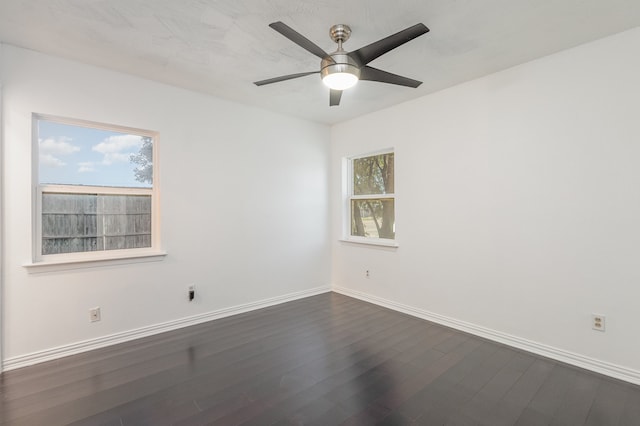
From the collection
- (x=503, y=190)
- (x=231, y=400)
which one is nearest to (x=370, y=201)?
A: (x=503, y=190)

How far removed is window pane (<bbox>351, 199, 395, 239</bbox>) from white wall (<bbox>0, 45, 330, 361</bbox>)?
448 millimetres

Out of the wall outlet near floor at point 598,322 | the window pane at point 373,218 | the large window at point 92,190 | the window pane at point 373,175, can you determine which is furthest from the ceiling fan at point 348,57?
the wall outlet near floor at point 598,322

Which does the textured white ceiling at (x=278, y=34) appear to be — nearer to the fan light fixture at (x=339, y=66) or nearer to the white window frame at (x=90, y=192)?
the fan light fixture at (x=339, y=66)

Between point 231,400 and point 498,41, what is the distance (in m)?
3.25

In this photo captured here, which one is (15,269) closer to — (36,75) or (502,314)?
(36,75)

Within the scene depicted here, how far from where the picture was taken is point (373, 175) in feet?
13.9

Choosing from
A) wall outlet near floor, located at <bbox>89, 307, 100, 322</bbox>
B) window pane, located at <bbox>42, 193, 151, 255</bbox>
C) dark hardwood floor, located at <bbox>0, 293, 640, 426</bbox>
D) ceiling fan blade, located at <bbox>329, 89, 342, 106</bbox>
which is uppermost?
ceiling fan blade, located at <bbox>329, 89, 342, 106</bbox>

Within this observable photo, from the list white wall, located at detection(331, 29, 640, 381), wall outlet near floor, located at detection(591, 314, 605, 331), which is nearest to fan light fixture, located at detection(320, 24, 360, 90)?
white wall, located at detection(331, 29, 640, 381)

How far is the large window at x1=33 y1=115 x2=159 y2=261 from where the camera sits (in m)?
2.62

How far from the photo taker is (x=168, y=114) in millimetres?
3146

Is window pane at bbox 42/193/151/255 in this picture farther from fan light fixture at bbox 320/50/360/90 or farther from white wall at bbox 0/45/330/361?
fan light fixture at bbox 320/50/360/90

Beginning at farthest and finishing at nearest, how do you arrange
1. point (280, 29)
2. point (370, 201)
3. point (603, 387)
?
point (370, 201) → point (603, 387) → point (280, 29)

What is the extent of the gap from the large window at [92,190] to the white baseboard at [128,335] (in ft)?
2.50

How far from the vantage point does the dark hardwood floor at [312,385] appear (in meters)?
1.84
